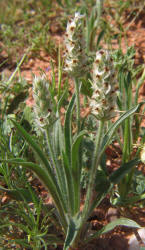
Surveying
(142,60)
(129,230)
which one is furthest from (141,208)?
(142,60)

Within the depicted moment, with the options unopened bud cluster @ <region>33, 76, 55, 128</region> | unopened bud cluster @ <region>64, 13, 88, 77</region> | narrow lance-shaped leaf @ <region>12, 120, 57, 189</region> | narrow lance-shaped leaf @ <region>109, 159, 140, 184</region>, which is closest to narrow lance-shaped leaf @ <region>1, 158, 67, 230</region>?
narrow lance-shaped leaf @ <region>12, 120, 57, 189</region>

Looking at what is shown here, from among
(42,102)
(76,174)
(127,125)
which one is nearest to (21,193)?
(76,174)

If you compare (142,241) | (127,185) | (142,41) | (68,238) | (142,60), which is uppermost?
(142,41)

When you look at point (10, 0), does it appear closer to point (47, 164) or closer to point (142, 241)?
point (47, 164)

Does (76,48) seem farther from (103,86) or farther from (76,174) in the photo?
(76,174)

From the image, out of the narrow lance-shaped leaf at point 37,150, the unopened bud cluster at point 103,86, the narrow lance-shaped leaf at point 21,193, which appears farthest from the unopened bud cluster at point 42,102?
the narrow lance-shaped leaf at point 21,193

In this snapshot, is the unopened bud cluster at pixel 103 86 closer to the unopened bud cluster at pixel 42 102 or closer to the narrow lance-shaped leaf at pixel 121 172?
the unopened bud cluster at pixel 42 102
